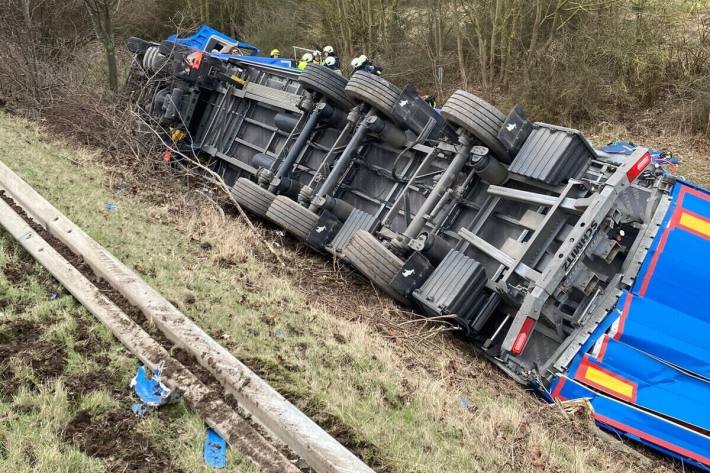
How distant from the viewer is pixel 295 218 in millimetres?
6105

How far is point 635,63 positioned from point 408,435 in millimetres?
11660

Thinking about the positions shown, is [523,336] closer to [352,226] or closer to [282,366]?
[282,366]

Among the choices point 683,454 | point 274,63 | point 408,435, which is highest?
point 274,63

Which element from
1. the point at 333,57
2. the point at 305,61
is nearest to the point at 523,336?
the point at 333,57

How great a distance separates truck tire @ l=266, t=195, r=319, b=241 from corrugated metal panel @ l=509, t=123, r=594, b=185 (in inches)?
84.1

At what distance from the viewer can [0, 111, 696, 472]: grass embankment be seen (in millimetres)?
2482

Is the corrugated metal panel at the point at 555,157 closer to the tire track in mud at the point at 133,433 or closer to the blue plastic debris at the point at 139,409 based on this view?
the tire track in mud at the point at 133,433

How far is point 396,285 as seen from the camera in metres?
4.93

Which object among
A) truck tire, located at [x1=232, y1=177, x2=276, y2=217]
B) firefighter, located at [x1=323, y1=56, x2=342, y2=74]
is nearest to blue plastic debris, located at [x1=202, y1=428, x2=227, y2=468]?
truck tire, located at [x1=232, y1=177, x2=276, y2=217]

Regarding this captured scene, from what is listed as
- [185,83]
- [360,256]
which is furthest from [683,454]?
[185,83]

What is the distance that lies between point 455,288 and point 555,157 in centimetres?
133

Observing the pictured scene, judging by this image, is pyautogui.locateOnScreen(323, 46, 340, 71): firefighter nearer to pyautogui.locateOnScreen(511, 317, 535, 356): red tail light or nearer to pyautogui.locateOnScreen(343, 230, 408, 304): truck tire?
pyautogui.locateOnScreen(343, 230, 408, 304): truck tire

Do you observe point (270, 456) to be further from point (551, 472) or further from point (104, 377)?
point (551, 472)

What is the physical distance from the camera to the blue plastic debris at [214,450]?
2.34 metres
